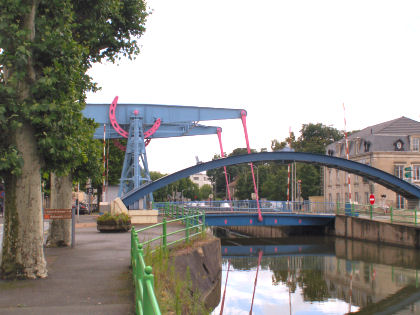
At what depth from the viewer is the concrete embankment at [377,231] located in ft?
78.6

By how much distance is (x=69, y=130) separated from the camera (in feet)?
27.8

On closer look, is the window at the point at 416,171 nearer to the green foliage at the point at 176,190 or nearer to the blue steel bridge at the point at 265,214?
the blue steel bridge at the point at 265,214

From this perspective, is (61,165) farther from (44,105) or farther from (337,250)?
(337,250)

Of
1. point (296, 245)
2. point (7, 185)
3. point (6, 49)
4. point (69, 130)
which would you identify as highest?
point (6, 49)

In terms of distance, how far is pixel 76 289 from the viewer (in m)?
7.42

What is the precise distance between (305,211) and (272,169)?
4477 cm

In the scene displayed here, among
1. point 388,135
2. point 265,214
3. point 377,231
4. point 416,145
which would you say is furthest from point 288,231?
point 416,145

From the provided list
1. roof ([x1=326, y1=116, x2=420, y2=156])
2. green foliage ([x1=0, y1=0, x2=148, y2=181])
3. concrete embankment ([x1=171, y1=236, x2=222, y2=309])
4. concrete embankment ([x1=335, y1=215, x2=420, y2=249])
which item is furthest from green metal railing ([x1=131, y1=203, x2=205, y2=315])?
roof ([x1=326, y1=116, x2=420, y2=156])

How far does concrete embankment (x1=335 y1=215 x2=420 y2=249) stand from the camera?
2397 centimetres

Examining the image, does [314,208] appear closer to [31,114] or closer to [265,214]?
[265,214]

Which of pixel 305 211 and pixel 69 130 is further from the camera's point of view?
pixel 305 211

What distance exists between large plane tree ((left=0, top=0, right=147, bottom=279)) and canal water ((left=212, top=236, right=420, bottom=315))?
564cm

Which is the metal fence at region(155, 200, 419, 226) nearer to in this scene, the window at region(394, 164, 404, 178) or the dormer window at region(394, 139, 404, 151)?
the window at region(394, 164, 404, 178)

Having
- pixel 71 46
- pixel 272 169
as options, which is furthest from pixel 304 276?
pixel 272 169
